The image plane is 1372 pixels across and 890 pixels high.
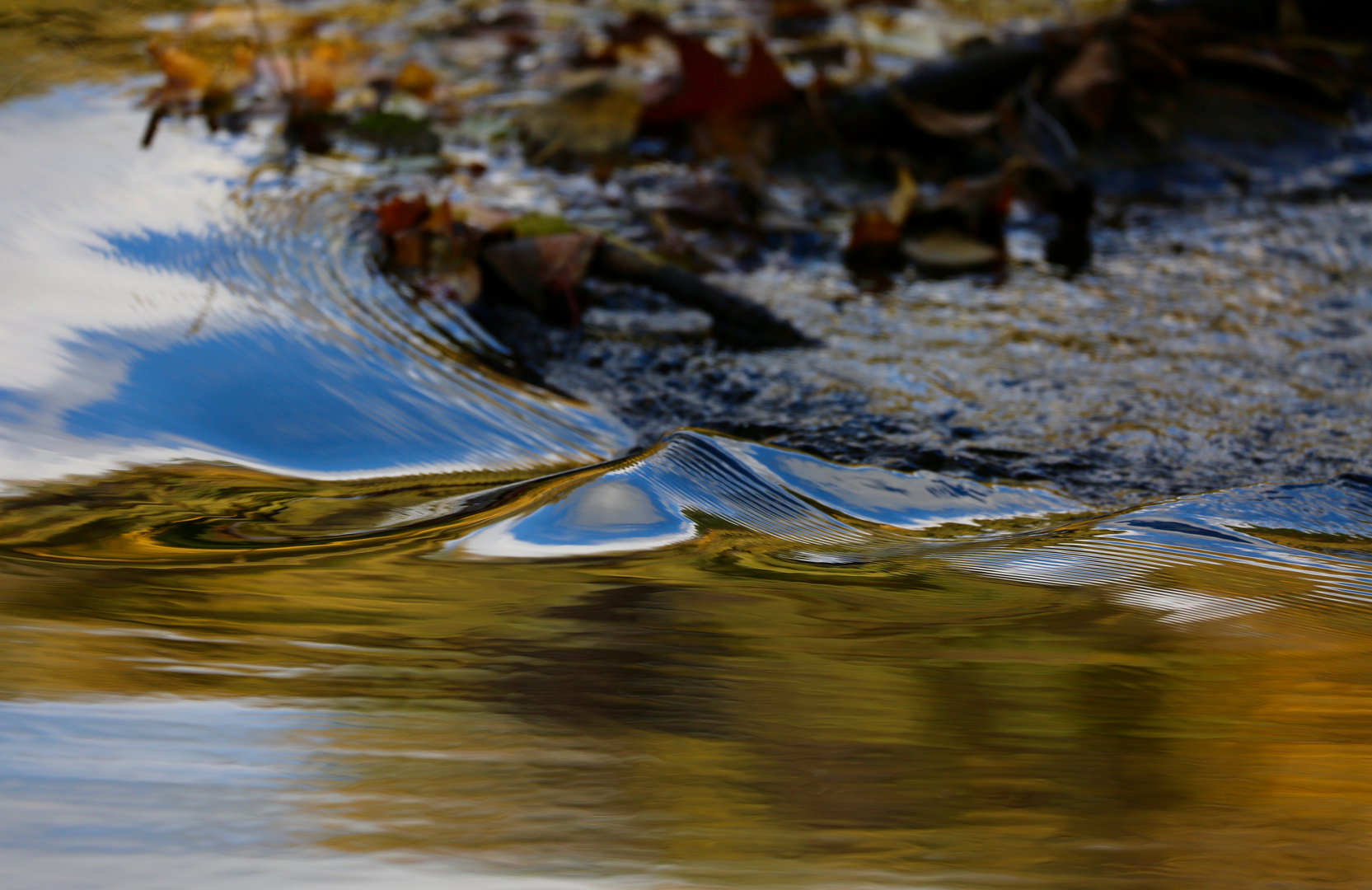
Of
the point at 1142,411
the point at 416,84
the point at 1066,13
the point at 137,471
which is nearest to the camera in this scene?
the point at 137,471

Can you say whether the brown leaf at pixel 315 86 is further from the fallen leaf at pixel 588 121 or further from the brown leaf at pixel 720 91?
the brown leaf at pixel 720 91

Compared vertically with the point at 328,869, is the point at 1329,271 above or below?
above

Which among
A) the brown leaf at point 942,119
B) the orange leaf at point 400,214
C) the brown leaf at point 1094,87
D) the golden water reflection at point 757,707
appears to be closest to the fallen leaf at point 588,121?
the brown leaf at point 942,119

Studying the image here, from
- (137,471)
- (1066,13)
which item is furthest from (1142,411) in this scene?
(1066,13)

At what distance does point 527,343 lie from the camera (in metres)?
1.35

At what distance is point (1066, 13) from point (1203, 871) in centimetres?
316

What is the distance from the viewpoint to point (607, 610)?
66 centimetres

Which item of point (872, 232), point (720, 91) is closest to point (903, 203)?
point (872, 232)

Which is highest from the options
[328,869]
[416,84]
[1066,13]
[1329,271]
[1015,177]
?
[1066,13]

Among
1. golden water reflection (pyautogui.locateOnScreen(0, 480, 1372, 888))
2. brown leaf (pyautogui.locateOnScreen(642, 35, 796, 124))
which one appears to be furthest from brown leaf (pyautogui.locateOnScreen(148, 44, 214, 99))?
golden water reflection (pyautogui.locateOnScreen(0, 480, 1372, 888))

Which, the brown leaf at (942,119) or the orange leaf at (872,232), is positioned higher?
the brown leaf at (942,119)

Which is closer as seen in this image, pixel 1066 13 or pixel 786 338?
pixel 786 338

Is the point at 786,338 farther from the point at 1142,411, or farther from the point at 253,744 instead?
the point at 253,744

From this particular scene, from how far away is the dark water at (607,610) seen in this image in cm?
47
